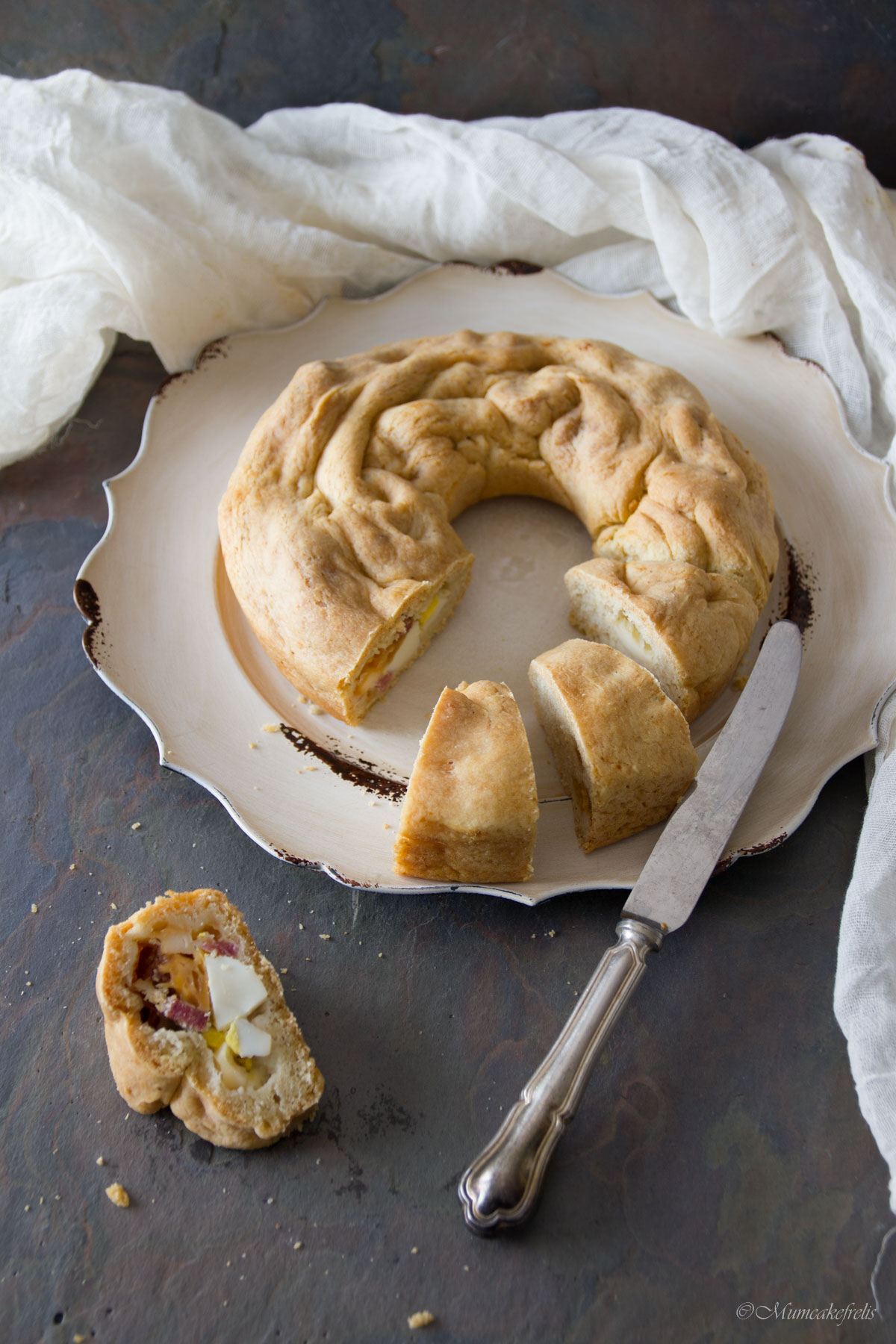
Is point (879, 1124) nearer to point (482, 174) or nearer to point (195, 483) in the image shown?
point (195, 483)

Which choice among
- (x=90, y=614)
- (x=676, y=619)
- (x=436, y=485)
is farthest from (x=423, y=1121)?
(x=436, y=485)

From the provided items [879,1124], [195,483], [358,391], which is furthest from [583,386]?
[879,1124]

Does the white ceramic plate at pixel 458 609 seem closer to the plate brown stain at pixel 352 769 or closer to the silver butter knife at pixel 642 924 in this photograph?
the plate brown stain at pixel 352 769

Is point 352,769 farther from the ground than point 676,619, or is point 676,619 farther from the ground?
point 676,619

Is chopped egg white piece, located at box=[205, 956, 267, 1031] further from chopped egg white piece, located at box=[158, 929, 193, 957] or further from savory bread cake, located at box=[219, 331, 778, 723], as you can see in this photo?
savory bread cake, located at box=[219, 331, 778, 723]

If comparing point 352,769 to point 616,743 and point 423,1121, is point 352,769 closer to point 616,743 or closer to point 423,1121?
point 616,743
